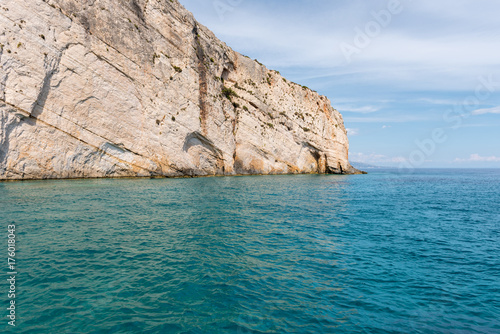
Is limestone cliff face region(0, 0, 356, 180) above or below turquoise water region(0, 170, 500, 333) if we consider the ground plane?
above

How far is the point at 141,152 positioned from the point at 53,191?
19.7 metres

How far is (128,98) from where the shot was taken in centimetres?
4494

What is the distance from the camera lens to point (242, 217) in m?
20.1

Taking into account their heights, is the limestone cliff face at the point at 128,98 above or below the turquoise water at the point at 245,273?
above

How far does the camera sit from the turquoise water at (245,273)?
7504mm

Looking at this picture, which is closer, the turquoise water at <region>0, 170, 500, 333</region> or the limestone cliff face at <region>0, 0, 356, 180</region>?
the turquoise water at <region>0, 170, 500, 333</region>

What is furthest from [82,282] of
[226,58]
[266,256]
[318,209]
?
[226,58]

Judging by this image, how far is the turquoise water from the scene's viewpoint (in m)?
7.50

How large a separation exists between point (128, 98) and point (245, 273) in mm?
42747

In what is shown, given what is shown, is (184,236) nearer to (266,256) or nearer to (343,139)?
(266,256)

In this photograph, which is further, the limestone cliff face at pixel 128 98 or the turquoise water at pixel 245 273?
the limestone cliff face at pixel 128 98

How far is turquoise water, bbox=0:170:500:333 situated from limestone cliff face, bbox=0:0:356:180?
2028 cm

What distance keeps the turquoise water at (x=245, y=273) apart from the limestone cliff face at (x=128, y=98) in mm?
20275

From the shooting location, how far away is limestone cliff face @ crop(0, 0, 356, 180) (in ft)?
115
